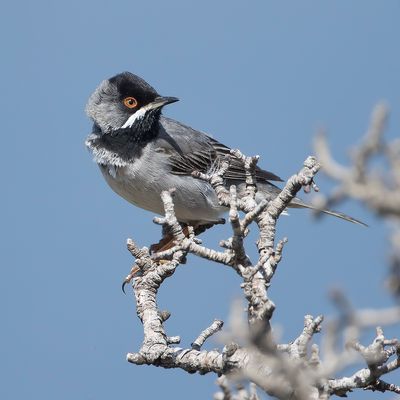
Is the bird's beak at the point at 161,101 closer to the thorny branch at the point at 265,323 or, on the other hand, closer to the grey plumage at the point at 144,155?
the grey plumage at the point at 144,155

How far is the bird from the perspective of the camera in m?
7.97

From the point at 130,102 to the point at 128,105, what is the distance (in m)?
0.04

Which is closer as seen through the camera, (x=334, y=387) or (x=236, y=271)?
(x=334, y=387)

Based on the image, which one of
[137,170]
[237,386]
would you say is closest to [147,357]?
[237,386]

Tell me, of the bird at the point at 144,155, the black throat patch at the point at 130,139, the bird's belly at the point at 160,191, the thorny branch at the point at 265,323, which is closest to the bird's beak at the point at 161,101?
the bird at the point at 144,155

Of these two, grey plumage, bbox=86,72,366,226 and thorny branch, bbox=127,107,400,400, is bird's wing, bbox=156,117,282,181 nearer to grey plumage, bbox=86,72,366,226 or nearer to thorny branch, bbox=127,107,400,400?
grey plumage, bbox=86,72,366,226

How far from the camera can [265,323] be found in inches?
122

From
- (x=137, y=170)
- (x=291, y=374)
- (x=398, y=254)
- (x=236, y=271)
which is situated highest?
(x=137, y=170)

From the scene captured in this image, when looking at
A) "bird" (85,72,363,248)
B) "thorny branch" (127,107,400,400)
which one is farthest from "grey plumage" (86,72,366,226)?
"thorny branch" (127,107,400,400)

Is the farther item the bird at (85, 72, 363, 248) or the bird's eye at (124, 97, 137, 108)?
the bird's eye at (124, 97, 137, 108)

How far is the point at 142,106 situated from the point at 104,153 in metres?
0.76

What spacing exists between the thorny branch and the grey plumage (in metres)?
2.81

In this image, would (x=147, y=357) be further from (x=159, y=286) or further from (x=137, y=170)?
(x=137, y=170)

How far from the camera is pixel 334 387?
3334 mm
